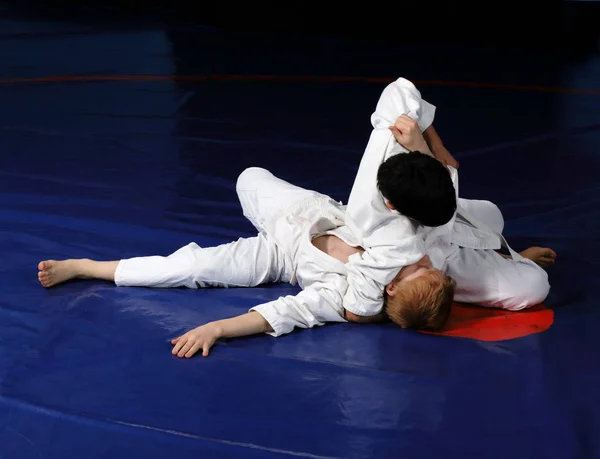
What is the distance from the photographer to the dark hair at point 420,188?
2059 mm

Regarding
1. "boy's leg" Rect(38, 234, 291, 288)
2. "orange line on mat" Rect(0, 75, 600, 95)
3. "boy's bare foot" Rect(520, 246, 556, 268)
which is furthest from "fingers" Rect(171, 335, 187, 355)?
"orange line on mat" Rect(0, 75, 600, 95)

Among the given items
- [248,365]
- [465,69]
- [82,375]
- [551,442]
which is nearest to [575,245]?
[551,442]

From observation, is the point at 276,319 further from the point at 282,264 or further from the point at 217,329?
the point at 282,264

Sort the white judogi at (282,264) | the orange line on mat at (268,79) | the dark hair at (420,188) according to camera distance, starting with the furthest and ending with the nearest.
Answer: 1. the orange line on mat at (268,79)
2. the white judogi at (282,264)
3. the dark hair at (420,188)

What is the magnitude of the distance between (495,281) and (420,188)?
50cm

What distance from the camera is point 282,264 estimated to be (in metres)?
2.52

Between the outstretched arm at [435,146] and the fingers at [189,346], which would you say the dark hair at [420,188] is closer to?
the outstretched arm at [435,146]

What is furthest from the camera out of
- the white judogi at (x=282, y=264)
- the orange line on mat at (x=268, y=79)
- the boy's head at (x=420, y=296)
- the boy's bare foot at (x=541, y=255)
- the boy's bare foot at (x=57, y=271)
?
the orange line on mat at (x=268, y=79)

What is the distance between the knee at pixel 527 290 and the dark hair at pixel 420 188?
42 centimetres

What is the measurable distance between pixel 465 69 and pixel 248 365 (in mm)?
3069

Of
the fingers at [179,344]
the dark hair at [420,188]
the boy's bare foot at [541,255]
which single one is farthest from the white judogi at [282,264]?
the boy's bare foot at [541,255]

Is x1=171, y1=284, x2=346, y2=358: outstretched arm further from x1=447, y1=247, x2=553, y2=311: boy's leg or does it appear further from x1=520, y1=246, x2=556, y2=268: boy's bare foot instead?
x1=520, y1=246, x2=556, y2=268: boy's bare foot

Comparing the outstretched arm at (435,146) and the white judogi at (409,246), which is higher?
the outstretched arm at (435,146)

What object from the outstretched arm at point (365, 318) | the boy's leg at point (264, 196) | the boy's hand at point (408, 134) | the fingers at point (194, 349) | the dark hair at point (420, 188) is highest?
the boy's hand at point (408, 134)
